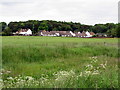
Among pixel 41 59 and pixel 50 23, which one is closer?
pixel 41 59

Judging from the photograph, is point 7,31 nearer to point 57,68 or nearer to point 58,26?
point 58,26

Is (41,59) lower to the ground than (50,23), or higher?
lower

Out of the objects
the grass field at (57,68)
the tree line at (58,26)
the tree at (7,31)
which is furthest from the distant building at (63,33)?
the grass field at (57,68)

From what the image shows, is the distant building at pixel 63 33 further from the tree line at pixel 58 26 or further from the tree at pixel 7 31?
the tree at pixel 7 31

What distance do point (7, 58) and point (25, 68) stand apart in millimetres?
2683

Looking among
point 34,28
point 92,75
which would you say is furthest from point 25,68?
point 34,28

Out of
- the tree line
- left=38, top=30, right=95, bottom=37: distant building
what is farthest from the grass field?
left=38, top=30, right=95, bottom=37: distant building

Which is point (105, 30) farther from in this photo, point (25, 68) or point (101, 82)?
point (101, 82)

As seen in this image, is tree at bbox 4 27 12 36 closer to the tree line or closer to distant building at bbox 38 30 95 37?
the tree line

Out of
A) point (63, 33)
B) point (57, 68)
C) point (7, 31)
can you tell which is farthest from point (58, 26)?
point (57, 68)

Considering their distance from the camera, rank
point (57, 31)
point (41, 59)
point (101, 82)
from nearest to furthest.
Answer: point (101, 82) → point (41, 59) → point (57, 31)

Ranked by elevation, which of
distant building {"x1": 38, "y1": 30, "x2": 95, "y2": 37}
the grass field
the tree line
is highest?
the tree line

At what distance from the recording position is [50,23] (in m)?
79.1

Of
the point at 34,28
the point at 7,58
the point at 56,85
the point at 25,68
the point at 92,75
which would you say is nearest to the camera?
the point at 56,85
